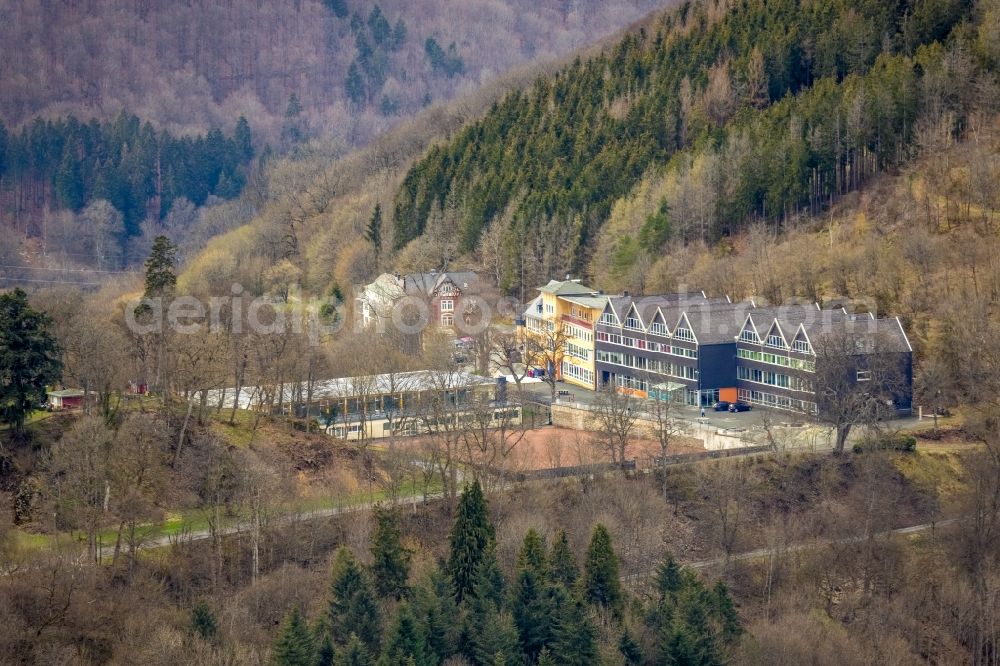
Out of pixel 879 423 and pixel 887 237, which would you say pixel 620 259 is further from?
pixel 879 423

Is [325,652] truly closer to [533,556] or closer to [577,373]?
[533,556]

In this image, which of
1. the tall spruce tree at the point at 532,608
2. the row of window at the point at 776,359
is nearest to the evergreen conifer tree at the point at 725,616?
the tall spruce tree at the point at 532,608

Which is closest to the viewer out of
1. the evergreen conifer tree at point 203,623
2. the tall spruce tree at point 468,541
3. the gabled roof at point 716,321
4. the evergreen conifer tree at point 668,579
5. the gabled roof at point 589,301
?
the evergreen conifer tree at point 203,623

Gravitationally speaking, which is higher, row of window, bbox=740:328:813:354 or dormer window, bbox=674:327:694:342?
dormer window, bbox=674:327:694:342

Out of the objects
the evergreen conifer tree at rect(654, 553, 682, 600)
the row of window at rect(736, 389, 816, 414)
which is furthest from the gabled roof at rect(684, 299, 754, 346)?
the evergreen conifer tree at rect(654, 553, 682, 600)

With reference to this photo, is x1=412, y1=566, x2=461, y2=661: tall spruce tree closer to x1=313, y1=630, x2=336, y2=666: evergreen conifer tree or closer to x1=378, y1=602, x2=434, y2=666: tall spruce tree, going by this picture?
x1=378, y1=602, x2=434, y2=666: tall spruce tree

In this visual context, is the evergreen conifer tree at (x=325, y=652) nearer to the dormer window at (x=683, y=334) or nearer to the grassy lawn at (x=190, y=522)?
the grassy lawn at (x=190, y=522)
